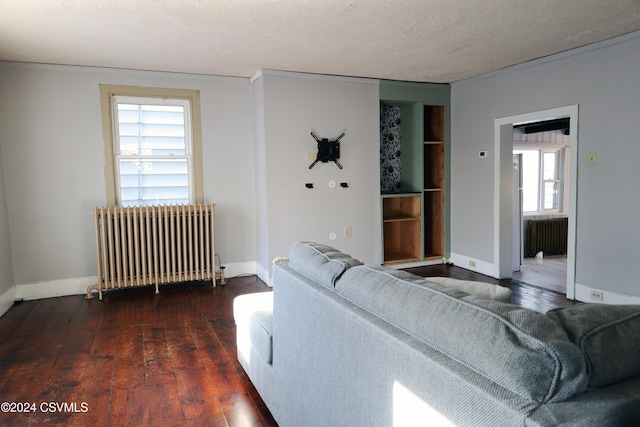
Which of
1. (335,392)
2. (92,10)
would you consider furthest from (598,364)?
(92,10)

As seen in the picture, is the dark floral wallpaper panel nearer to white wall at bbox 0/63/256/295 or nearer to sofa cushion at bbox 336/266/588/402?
white wall at bbox 0/63/256/295

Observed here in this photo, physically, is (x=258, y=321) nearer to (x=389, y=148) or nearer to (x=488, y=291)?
(x=488, y=291)

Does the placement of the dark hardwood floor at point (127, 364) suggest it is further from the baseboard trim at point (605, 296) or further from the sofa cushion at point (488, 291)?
the baseboard trim at point (605, 296)

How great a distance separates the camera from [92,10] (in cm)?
297

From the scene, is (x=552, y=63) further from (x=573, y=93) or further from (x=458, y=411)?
(x=458, y=411)

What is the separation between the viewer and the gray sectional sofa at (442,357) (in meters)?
0.87

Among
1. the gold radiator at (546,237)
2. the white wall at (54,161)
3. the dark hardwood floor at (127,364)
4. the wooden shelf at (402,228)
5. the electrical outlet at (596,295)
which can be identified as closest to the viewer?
the dark hardwood floor at (127,364)

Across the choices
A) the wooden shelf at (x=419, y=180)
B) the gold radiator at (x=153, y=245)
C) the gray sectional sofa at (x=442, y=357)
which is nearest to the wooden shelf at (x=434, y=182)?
the wooden shelf at (x=419, y=180)

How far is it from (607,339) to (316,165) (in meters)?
4.24

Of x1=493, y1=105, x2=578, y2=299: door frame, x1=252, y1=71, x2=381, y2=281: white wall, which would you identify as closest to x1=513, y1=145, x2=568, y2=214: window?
x1=493, y1=105, x2=578, y2=299: door frame

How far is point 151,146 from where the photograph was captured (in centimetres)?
490

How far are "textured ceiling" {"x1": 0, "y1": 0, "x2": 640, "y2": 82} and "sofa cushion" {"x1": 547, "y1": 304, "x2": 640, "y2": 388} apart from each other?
2496mm

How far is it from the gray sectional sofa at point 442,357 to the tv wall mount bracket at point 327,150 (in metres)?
3.23

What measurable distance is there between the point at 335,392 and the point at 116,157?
411 cm
